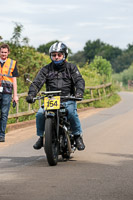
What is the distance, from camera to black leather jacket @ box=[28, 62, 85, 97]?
339 inches

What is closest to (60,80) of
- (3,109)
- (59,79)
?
(59,79)

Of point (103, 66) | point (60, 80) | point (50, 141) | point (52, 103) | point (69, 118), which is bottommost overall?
point (50, 141)

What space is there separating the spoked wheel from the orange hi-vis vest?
3.65m

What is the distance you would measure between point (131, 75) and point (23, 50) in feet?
238

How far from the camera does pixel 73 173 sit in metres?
7.42

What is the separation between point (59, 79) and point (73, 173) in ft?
5.94

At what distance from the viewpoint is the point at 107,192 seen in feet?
19.9

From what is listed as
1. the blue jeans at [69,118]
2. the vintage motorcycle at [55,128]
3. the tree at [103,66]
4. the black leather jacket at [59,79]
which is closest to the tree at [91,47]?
the tree at [103,66]

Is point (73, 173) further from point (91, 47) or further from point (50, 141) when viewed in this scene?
point (91, 47)

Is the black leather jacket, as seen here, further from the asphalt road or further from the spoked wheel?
the asphalt road

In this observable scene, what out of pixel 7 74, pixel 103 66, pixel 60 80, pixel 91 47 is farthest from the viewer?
pixel 91 47

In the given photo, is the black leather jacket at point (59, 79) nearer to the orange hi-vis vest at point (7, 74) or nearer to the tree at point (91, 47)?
the orange hi-vis vest at point (7, 74)

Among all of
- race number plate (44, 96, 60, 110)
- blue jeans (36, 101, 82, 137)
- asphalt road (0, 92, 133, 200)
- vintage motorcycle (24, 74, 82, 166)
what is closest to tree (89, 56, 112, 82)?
asphalt road (0, 92, 133, 200)

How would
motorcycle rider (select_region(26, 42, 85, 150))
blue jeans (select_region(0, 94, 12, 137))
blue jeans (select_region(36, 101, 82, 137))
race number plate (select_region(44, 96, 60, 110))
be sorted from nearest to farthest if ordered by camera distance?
race number plate (select_region(44, 96, 60, 110)), blue jeans (select_region(36, 101, 82, 137)), motorcycle rider (select_region(26, 42, 85, 150)), blue jeans (select_region(0, 94, 12, 137))
